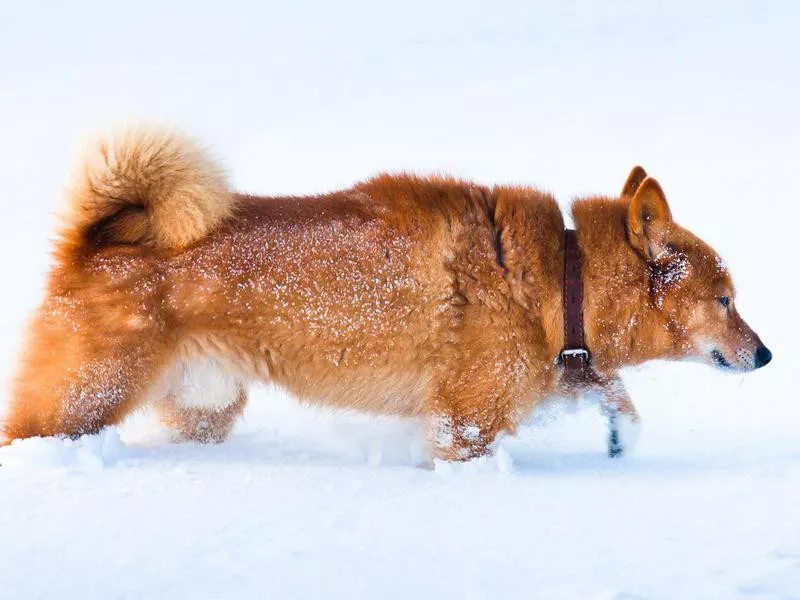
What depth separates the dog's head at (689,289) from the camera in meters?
4.18

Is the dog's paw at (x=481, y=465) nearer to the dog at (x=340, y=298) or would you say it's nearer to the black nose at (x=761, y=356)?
the dog at (x=340, y=298)

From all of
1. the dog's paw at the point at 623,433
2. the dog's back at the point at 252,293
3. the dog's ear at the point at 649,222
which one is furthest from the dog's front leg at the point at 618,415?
the dog's ear at the point at 649,222

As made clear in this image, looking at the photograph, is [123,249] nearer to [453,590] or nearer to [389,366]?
[389,366]

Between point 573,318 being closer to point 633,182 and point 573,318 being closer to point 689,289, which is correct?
point 689,289

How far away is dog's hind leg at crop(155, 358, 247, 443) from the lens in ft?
13.0

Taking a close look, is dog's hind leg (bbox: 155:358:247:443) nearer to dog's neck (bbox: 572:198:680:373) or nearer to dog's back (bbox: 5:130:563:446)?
dog's back (bbox: 5:130:563:446)

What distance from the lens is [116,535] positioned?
2.56m

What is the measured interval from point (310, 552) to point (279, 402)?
3.12 m

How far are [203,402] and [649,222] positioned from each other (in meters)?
2.50

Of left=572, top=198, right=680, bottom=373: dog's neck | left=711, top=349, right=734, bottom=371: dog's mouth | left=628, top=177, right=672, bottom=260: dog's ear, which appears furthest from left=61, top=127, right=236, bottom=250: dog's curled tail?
left=711, top=349, right=734, bottom=371: dog's mouth

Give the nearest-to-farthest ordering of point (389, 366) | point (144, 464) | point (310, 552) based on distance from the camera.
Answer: point (310, 552) < point (144, 464) < point (389, 366)

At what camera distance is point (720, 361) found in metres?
4.43

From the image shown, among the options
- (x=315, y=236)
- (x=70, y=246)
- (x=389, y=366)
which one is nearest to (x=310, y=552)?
(x=389, y=366)

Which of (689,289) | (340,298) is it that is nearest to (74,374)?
(340,298)
